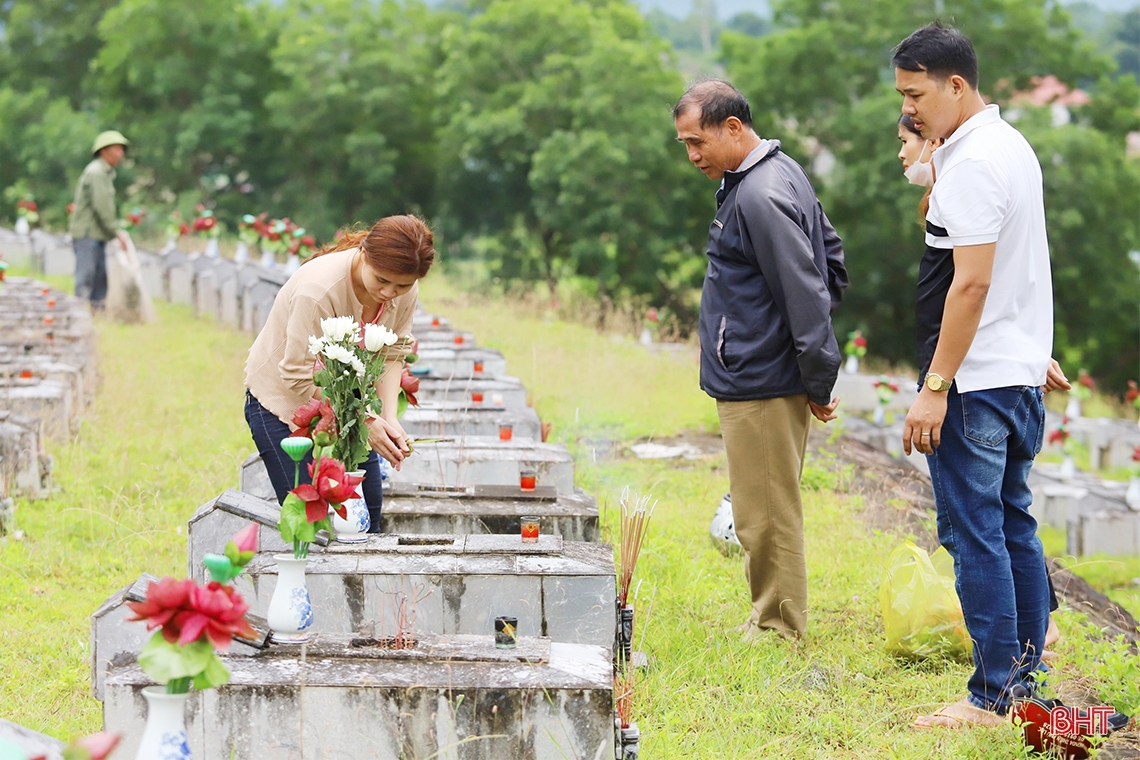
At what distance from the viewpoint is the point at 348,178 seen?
2425 centimetres

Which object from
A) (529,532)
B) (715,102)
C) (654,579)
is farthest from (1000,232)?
(654,579)

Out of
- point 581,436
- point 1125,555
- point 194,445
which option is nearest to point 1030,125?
point 1125,555

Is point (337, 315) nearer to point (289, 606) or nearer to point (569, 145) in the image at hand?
point (289, 606)

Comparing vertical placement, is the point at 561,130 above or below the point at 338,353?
above

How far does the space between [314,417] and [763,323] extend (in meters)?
1.51

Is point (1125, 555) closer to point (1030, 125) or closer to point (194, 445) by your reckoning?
point (194, 445)

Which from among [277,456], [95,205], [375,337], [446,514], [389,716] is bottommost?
[389,716]

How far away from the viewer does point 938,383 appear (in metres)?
3.22

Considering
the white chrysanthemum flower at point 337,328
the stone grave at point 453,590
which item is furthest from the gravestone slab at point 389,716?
the white chrysanthemum flower at point 337,328

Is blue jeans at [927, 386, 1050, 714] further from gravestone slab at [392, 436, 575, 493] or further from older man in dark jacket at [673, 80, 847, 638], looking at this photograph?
gravestone slab at [392, 436, 575, 493]

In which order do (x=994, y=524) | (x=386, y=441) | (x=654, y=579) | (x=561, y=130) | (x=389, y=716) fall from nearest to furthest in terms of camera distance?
(x=389, y=716)
(x=994, y=524)
(x=386, y=441)
(x=654, y=579)
(x=561, y=130)

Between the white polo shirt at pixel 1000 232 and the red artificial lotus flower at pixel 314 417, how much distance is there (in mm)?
1816

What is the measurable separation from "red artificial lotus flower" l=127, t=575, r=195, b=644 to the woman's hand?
1.45 meters

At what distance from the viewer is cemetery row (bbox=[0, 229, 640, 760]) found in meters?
2.90
